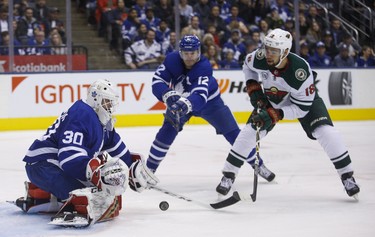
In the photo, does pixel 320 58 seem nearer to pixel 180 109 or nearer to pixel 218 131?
pixel 218 131

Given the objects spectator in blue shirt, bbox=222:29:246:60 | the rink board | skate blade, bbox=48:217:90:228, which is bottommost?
the rink board

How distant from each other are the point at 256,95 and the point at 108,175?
1599 mm

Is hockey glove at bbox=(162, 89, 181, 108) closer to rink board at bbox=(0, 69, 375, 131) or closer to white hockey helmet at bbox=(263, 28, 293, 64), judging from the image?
white hockey helmet at bbox=(263, 28, 293, 64)

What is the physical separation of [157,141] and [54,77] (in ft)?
14.5

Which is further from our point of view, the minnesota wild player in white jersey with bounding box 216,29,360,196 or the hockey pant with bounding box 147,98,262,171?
the hockey pant with bounding box 147,98,262,171

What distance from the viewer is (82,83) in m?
10.4

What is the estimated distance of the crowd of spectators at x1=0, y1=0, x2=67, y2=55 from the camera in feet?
33.2

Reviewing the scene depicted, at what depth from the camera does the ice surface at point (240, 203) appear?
444 cm

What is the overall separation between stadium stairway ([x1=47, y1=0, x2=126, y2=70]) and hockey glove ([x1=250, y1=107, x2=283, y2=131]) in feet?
18.0

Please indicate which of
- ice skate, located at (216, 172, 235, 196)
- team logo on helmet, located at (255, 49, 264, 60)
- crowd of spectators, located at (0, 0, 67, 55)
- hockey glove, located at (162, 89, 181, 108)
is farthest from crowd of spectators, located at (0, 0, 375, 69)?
ice skate, located at (216, 172, 235, 196)

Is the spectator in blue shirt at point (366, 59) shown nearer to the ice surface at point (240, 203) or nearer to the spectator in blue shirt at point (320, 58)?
the spectator in blue shirt at point (320, 58)

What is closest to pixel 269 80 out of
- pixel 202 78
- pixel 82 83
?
pixel 202 78

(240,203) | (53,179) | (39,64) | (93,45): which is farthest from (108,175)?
(93,45)

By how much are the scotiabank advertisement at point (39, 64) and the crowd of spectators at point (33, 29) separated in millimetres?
60
